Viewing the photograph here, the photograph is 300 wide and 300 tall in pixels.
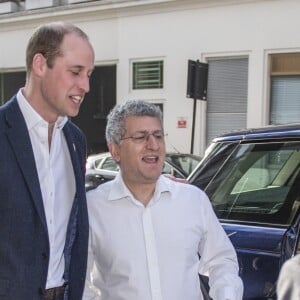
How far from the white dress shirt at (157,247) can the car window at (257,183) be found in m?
0.75

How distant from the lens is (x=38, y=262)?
2.16m

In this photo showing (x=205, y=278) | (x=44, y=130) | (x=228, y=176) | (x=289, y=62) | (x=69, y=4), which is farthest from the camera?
(x=69, y=4)

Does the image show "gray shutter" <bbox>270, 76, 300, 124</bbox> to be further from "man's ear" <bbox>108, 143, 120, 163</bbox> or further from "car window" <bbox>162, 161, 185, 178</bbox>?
"man's ear" <bbox>108, 143, 120, 163</bbox>

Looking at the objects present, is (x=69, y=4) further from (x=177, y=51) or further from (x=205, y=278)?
(x=205, y=278)

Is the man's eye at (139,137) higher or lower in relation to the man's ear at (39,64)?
lower

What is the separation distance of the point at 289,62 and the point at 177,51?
274cm

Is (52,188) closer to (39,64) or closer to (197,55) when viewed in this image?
(39,64)

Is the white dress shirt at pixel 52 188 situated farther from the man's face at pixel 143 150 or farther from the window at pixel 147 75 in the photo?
the window at pixel 147 75

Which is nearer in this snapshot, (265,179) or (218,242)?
(218,242)

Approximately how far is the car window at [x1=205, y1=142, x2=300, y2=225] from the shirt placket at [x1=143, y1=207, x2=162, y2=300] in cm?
97

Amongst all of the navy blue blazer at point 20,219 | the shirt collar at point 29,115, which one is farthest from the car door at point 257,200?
the shirt collar at point 29,115

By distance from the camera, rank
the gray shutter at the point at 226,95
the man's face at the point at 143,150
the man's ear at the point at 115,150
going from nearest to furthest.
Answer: the man's face at the point at 143,150, the man's ear at the point at 115,150, the gray shutter at the point at 226,95

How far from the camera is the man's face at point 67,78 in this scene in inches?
89.0

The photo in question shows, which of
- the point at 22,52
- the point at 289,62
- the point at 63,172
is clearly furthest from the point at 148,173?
the point at 22,52
